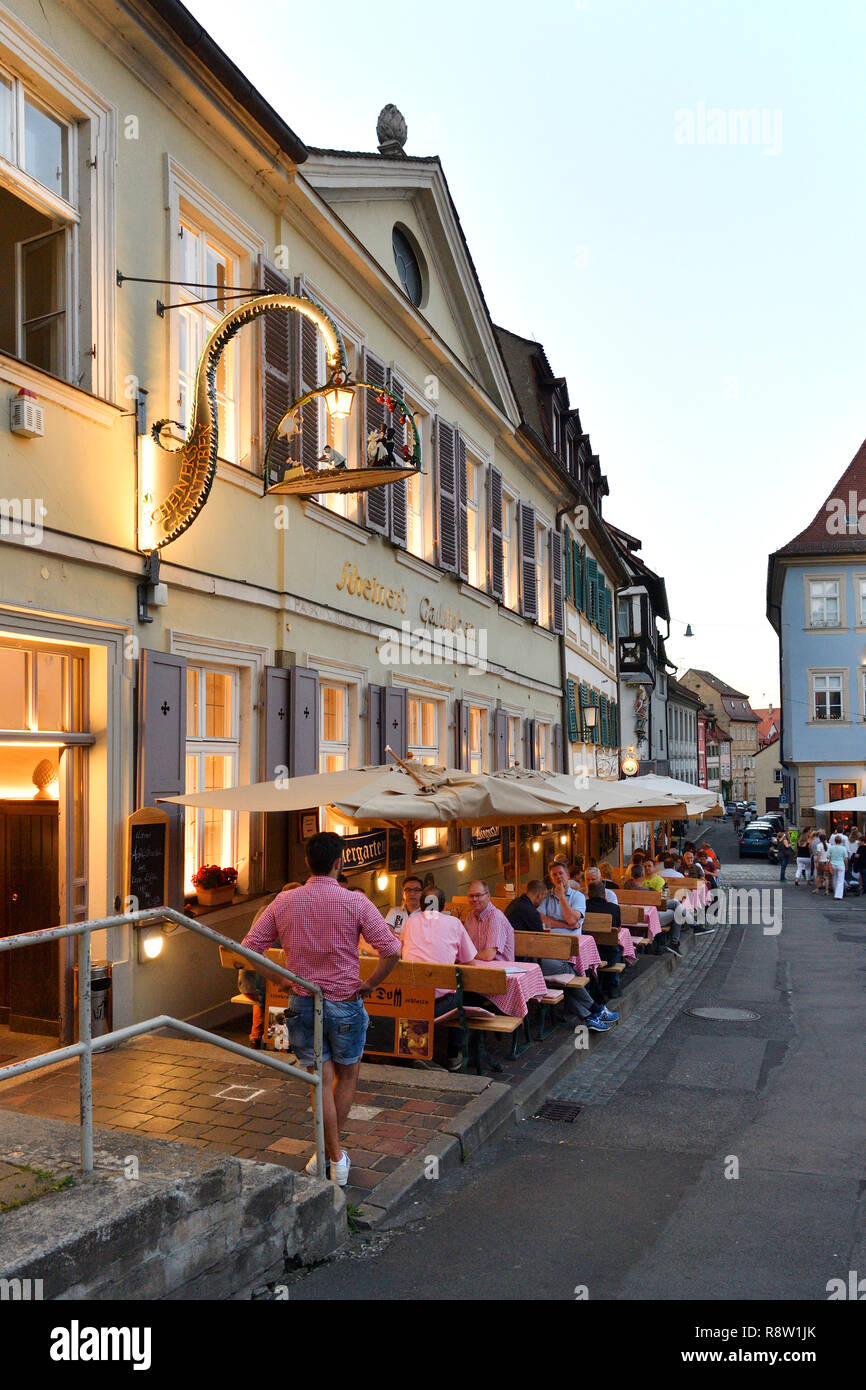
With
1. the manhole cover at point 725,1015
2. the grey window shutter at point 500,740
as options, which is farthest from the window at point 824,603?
the manhole cover at point 725,1015

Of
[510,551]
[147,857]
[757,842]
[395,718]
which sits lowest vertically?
[757,842]

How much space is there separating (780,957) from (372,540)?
28.0 feet

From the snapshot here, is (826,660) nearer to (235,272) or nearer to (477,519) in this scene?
(477,519)

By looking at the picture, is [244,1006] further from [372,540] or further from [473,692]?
[473,692]

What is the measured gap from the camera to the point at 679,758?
62.9 meters

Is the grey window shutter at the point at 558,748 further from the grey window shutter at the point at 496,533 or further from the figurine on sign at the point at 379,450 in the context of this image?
the figurine on sign at the point at 379,450

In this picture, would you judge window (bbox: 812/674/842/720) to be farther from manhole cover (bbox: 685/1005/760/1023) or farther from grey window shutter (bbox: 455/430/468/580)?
manhole cover (bbox: 685/1005/760/1023)

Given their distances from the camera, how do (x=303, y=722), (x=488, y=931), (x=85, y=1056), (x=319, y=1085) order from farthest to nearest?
(x=303, y=722) → (x=488, y=931) → (x=319, y=1085) → (x=85, y=1056)

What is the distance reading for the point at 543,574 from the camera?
21.7 meters

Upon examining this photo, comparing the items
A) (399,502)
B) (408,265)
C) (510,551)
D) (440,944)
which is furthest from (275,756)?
(510,551)

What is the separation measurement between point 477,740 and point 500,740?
0.63 metres

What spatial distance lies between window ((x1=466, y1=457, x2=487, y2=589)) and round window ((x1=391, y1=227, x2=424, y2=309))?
289cm

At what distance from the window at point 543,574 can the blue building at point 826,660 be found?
2400 cm
